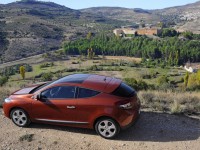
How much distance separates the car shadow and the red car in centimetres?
36

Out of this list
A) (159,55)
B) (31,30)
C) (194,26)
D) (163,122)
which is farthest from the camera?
(194,26)

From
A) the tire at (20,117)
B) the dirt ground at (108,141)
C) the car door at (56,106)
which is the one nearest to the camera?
the dirt ground at (108,141)

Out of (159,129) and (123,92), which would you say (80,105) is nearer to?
(123,92)

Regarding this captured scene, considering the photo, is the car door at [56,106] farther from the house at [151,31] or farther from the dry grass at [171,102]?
the house at [151,31]

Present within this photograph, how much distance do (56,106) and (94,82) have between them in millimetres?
1199

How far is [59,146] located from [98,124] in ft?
3.65

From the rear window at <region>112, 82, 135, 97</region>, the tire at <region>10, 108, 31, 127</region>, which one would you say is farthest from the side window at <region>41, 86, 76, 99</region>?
the rear window at <region>112, 82, 135, 97</region>

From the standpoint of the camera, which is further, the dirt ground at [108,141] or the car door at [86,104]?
the car door at [86,104]

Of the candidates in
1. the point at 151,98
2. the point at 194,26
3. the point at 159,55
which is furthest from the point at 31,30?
the point at 151,98

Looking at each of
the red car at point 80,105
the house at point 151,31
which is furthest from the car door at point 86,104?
the house at point 151,31

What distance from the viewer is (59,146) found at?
7.29 metres

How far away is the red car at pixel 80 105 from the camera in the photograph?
24.5 feet

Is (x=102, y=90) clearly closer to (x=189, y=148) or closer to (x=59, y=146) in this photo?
(x=59, y=146)

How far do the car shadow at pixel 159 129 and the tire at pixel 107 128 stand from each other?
0.23 metres
